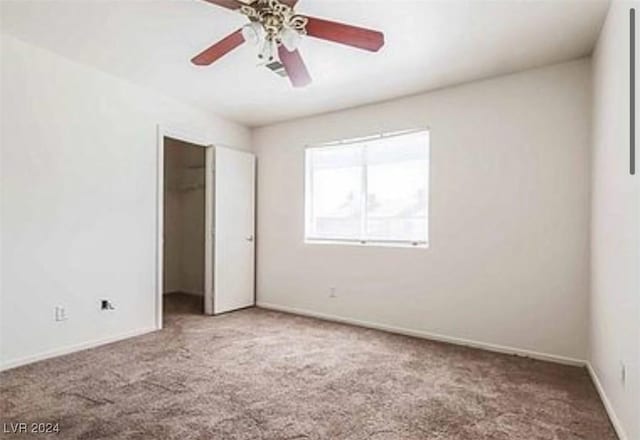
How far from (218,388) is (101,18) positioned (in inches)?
102

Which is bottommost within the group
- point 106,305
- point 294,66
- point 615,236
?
point 106,305

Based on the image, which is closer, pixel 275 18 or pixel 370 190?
pixel 275 18

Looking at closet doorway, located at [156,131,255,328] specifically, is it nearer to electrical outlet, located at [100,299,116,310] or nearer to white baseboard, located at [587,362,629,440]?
electrical outlet, located at [100,299,116,310]

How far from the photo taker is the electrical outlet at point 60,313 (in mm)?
3281

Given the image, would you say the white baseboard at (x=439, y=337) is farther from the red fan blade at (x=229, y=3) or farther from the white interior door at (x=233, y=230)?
the red fan blade at (x=229, y=3)

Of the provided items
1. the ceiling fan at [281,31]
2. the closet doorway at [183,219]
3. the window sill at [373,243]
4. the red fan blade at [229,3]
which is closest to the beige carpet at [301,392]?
the window sill at [373,243]

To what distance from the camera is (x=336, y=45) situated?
2988 mm

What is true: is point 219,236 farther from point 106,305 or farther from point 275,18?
point 275,18

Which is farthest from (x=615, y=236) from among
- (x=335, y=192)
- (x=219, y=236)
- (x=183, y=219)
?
(x=183, y=219)

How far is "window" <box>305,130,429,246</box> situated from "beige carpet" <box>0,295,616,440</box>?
121cm

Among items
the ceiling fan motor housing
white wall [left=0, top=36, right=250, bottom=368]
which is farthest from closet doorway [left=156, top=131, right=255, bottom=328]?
the ceiling fan motor housing

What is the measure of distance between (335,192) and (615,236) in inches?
115

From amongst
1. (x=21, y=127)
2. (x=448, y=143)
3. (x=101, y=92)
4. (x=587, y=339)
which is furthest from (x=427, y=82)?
(x=21, y=127)

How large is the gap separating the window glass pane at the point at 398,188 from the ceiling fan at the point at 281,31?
79.9 inches
